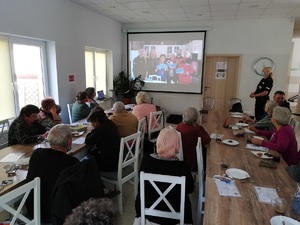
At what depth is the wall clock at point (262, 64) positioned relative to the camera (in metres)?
5.89

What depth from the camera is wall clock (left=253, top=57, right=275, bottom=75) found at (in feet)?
19.3

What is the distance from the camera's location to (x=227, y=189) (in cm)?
166

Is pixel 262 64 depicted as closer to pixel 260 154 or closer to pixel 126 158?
pixel 260 154

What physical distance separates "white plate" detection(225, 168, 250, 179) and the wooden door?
481 centimetres

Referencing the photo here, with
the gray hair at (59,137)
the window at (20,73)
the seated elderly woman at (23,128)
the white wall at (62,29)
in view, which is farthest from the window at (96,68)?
the gray hair at (59,137)

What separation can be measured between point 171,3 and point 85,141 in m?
3.46

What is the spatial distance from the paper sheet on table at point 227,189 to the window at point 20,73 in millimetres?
3360

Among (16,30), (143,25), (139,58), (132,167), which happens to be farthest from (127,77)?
(132,167)

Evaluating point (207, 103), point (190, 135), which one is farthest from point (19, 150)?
point (207, 103)

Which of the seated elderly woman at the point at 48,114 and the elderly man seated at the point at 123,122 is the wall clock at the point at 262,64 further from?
the seated elderly woman at the point at 48,114

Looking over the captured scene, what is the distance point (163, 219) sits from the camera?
1.72 metres

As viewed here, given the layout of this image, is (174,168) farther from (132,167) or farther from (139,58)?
(139,58)

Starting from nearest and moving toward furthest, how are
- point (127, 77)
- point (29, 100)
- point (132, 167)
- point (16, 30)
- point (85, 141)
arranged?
1. point (85, 141)
2. point (132, 167)
3. point (16, 30)
4. point (29, 100)
5. point (127, 77)

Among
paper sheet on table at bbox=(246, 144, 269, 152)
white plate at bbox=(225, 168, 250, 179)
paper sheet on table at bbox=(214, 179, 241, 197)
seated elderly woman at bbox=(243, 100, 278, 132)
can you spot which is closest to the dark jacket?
paper sheet on table at bbox=(214, 179, 241, 197)
